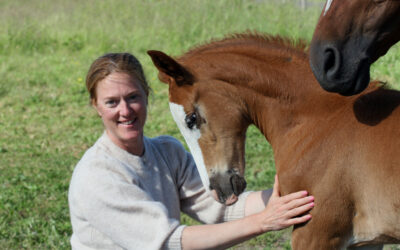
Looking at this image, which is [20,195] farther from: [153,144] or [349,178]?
[349,178]

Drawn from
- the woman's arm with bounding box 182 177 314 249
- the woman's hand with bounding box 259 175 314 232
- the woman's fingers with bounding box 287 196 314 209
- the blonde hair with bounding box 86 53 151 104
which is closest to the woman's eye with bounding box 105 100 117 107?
the blonde hair with bounding box 86 53 151 104

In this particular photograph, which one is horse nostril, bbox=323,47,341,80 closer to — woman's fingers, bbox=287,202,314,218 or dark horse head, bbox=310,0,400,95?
dark horse head, bbox=310,0,400,95

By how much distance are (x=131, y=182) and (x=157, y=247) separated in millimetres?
387

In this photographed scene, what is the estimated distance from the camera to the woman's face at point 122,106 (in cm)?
295

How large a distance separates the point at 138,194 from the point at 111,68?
68cm

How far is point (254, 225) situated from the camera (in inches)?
105

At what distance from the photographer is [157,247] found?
2.68m

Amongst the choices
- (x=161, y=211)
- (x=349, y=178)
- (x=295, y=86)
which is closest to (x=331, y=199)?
(x=349, y=178)

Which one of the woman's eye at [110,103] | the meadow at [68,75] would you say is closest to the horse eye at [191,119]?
the woman's eye at [110,103]

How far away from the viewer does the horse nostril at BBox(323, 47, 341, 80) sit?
97.8 inches

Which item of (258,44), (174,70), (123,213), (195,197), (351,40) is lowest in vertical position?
(195,197)

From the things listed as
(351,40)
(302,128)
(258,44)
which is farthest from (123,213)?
(351,40)

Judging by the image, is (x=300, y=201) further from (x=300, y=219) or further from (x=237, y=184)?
(x=237, y=184)

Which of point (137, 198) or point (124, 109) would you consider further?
point (124, 109)
